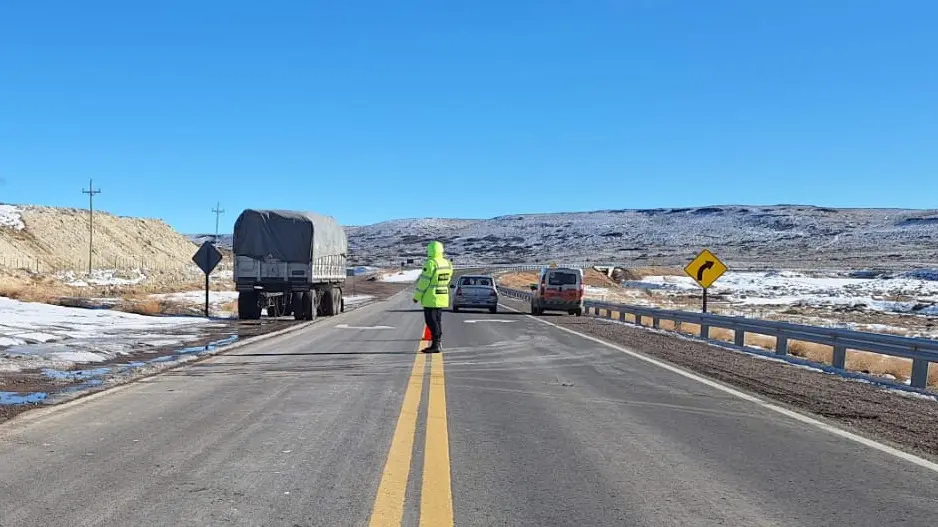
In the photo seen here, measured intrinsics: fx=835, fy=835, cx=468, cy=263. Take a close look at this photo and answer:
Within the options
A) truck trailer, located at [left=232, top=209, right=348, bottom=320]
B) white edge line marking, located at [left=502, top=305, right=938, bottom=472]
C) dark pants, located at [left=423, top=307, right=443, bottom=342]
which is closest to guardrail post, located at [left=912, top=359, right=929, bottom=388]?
white edge line marking, located at [left=502, top=305, right=938, bottom=472]

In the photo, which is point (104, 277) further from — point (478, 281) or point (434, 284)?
point (434, 284)

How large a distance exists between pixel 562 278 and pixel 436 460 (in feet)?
86.2

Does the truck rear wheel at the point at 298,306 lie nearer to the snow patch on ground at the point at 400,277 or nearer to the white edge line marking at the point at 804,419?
the white edge line marking at the point at 804,419

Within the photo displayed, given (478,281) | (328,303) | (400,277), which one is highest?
(478,281)

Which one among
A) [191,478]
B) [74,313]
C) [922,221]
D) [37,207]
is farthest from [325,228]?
[922,221]

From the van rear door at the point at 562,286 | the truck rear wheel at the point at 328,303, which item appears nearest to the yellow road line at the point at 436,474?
the truck rear wheel at the point at 328,303

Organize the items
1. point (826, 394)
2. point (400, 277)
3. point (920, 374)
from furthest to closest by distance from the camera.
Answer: point (400, 277)
point (920, 374)
point (826, 394)

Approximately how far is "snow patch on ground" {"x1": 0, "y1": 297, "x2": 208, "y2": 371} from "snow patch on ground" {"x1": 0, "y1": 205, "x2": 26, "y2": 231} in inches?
2093

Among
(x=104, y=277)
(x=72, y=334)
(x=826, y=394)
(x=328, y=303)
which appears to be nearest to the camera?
(x=826, y=394)

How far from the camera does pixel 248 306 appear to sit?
2558 centimetres

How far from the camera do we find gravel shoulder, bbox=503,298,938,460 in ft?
27.7

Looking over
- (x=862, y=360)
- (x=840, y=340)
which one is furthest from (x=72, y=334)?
(x=862, y=360)

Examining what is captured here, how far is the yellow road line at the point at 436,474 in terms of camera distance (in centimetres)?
504

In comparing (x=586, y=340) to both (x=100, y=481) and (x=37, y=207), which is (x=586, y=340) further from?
(x=37, y=207)
